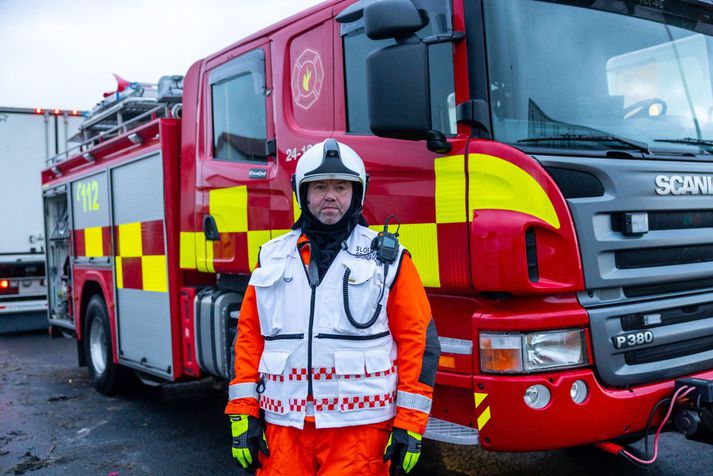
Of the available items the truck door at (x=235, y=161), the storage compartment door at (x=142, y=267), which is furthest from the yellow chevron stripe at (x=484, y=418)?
the storage compartment door at (x=142, y=267)

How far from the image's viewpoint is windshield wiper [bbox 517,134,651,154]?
2.94 m

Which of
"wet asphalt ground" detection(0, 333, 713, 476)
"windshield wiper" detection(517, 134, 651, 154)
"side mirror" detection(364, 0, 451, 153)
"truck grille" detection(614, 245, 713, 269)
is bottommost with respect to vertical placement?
"wet asphalt ground" detection(0, 333, 713, 476)

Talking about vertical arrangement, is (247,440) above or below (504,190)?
below

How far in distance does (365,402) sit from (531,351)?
80cm

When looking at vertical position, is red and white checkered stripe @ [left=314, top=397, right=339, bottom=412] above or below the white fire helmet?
below

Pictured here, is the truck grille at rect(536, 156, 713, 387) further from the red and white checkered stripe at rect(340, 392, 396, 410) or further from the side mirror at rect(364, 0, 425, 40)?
the red and white checkered stripe at rect(340, 392, 396, 410)

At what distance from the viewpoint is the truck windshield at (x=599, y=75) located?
2.96m

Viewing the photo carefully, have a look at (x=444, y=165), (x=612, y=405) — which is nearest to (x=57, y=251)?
(x=444, y=165)

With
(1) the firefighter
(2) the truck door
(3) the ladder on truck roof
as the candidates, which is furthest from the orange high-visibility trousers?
(3) the ladder on truck roof

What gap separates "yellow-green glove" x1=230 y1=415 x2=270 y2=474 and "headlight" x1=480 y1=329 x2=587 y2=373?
942 mm

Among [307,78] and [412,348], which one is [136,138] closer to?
[307,78]

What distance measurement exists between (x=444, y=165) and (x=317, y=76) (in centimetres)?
104

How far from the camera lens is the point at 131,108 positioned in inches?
246

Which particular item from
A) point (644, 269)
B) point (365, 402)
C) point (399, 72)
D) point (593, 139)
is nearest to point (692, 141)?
point (593, 139)
